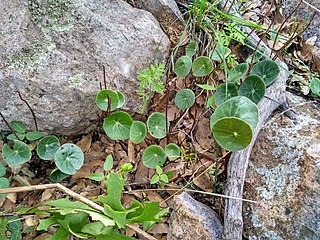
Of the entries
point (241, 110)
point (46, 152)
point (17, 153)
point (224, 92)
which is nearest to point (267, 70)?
point (224, 92)

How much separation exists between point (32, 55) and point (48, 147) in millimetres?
481

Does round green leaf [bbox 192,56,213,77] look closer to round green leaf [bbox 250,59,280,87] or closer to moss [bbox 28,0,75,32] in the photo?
round green leaf [bbox 250,59,280,87]

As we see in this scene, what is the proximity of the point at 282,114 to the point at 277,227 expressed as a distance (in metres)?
0.62

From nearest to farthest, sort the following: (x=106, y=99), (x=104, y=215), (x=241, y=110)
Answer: (x=104, y=215) < (x=241, y=110) < (x=106, y=99)

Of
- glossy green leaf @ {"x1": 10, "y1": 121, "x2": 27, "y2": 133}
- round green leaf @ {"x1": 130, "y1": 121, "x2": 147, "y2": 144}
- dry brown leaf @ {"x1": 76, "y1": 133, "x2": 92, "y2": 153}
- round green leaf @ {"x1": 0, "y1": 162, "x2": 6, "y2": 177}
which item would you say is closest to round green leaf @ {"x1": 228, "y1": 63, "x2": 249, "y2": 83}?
round green leaf @ {"x1": 130, "y1": 121, "x2": 147, "y2": 144}

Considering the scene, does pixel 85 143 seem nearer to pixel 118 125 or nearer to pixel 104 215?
pixel 118 125

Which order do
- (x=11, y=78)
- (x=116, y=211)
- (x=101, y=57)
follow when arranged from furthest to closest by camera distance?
(x=101, y=57)
(x=11, y=78)
(x=116, y=211)

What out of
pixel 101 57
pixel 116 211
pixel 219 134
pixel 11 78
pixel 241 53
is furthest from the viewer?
pixel 241 53

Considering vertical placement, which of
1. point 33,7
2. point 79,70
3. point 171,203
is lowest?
point 171,203

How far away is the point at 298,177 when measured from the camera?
6.42 feet

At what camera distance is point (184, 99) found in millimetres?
2170

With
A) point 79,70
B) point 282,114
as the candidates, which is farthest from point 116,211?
point 282,114

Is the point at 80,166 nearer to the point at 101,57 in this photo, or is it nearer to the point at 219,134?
the point at 101,57

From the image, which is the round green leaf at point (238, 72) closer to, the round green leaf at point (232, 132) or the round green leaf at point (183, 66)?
the round green leaf at point (183, 66)
